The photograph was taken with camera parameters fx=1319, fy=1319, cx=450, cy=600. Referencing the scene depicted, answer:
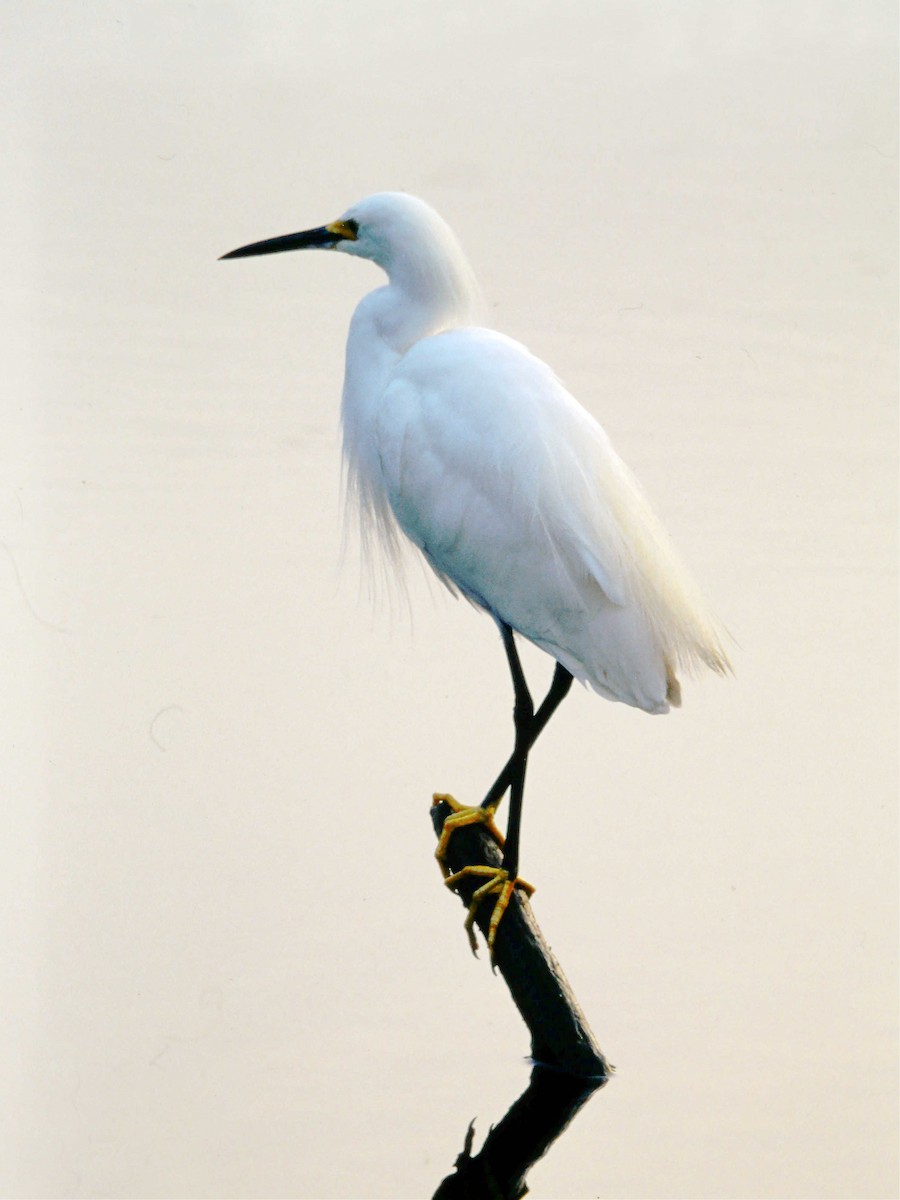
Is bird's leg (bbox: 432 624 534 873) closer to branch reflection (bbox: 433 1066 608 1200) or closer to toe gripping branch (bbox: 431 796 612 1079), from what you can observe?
toe gripping branch (bbox: 431 796 612 1079)

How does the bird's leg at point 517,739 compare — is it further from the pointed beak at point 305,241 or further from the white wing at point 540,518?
the pointed beak at point 305,241

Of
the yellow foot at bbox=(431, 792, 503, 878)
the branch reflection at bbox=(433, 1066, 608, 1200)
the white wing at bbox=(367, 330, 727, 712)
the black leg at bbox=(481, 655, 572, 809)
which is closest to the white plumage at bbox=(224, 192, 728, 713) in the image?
the white wing at bbox=(367, 330, 727, 712)

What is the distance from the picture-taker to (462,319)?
2.02 m

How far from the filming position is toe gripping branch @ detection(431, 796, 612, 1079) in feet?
5.82

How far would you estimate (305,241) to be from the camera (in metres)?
2.04

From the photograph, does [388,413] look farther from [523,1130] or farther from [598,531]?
[523,1130]

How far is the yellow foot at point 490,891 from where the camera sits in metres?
1.88

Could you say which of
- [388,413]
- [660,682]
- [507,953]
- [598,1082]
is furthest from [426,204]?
[598,1082]

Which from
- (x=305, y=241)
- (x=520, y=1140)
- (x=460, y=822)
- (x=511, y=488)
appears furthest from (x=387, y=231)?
(x=520, y=1140)

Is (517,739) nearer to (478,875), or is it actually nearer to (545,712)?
(545,712)

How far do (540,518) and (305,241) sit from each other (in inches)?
23.0

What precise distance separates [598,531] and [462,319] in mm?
405

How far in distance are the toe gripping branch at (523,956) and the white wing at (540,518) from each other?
1.03 feet

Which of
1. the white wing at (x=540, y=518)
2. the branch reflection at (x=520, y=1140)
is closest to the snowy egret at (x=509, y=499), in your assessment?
the white wing at (x=540, y=518)
